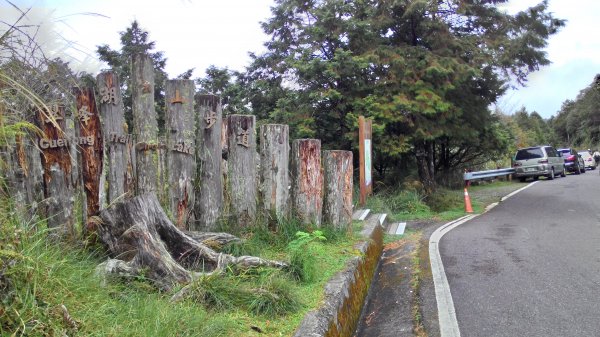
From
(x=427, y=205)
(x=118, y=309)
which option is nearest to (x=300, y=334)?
(x=118, y=309)

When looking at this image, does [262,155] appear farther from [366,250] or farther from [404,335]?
[404,335]

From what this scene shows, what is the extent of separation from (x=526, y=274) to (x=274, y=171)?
11.8ft

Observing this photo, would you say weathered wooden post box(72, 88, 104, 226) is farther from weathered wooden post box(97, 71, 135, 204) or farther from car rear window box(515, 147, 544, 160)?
car rear window box(515, 147, 544, 160)

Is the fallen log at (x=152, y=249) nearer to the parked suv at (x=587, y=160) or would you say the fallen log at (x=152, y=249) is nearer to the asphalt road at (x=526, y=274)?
the asphalt road at (x=526, y=274)

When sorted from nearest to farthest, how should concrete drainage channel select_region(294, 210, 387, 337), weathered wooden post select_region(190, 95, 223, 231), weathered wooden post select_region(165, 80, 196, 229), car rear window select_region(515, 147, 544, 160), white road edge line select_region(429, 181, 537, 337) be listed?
concrete drainage channel select_region(294, 210, 387, 337) → white road edge line select_region(429, 181, 537, 337) → weathered wooden post select_region(165, 80, 196, 229) → weathered wooden post select_region(190, 95, 223, 231) → car rear window select_region(515, 147, 544, 160)

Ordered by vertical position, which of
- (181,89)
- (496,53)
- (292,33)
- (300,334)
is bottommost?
(300,334)

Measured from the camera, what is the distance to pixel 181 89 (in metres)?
5.61

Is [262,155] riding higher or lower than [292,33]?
lower

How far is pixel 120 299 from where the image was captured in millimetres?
3461

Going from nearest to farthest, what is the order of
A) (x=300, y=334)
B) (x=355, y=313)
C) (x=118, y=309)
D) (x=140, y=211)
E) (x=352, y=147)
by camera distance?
1. (x=118, y=309)
2. (x=300, y=334)
3. (x=140, y=211)
4. (x=355, y=313)
5. (x=352, y=147)

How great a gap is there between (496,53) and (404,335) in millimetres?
12607

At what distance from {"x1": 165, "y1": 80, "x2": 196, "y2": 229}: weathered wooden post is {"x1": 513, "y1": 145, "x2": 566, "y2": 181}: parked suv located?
80.6 ft

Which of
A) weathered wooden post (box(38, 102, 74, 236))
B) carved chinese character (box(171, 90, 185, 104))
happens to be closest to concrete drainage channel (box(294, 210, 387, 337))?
weathered wooden post (box(38, 102, 74, 236))

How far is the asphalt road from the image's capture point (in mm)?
4746
